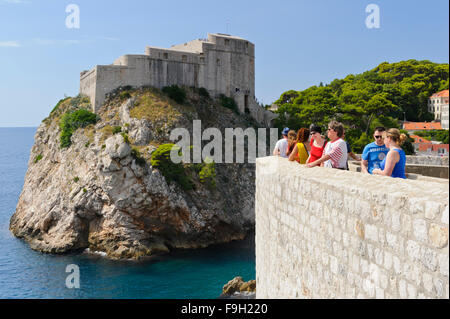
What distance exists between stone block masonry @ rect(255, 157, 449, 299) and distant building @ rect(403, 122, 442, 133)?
166 feet

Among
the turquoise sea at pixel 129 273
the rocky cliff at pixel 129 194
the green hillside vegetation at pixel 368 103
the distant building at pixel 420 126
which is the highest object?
the green hillside vegetation at pixel 368 103

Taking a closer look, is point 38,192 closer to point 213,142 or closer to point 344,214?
point 213,142

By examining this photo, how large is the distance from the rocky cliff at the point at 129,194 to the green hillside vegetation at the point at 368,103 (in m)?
9.81

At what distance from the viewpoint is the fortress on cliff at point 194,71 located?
135ft

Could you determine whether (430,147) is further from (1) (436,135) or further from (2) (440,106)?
(2) (440,106)

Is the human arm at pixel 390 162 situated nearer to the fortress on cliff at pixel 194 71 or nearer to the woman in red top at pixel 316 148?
the woman in red top at pixel 316 148

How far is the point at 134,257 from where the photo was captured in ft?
111

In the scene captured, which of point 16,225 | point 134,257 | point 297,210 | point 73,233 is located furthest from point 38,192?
point 297,210

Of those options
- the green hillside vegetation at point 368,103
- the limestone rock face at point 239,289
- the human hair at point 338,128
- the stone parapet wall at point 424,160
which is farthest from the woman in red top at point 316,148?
the green hillside vegetation at point 368,103

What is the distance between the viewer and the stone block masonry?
3.06m

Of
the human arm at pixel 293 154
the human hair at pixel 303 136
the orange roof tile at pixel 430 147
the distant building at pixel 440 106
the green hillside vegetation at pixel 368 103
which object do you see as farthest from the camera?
the distant building at pixel 440 106

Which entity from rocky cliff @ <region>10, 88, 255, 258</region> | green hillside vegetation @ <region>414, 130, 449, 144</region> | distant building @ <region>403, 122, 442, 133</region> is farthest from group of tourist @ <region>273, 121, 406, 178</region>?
distant building @ <region>403, 122, 442, 133</region>

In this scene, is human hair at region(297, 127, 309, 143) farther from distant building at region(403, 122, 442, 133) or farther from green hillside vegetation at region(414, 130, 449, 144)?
distant building at region(403, 122, 442, 133)

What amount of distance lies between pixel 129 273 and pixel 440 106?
45.8m
